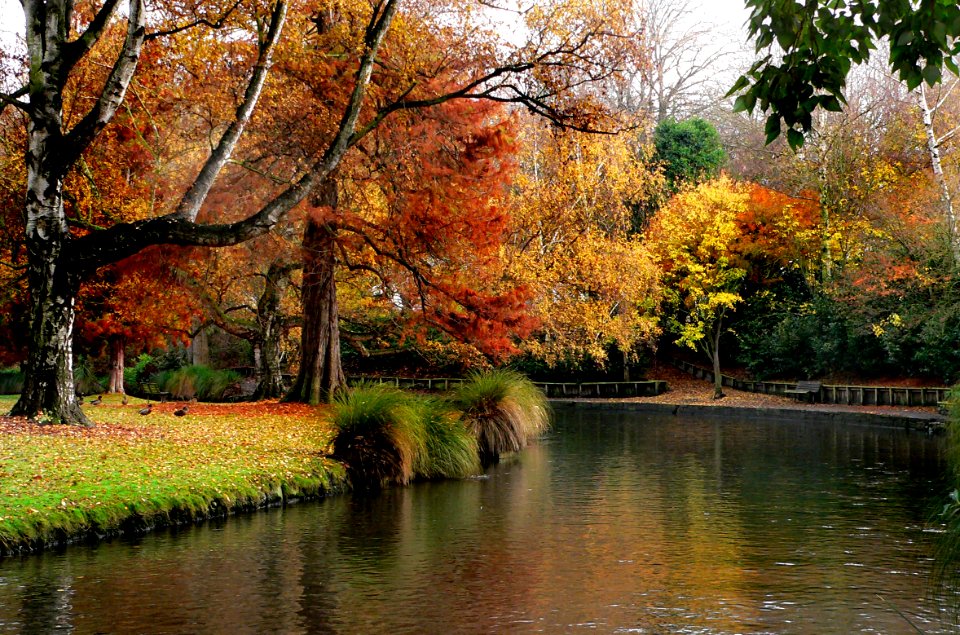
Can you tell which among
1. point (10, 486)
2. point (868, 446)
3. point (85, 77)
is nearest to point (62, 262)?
point (10, 486)

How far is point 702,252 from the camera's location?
29.9m

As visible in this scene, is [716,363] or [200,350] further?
[200,350]

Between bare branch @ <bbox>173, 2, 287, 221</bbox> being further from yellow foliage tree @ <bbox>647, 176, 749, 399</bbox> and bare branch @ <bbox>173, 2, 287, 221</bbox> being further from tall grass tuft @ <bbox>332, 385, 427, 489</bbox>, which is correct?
yellow foliage tree @ <bbox>647, 176, 749, 399</bbox>

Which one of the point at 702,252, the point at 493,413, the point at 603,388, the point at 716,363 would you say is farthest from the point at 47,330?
the point at 603,388

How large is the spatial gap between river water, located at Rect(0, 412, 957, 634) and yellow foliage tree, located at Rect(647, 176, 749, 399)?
15.8 meters

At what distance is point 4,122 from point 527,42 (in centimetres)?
1240

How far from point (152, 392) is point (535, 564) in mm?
24587

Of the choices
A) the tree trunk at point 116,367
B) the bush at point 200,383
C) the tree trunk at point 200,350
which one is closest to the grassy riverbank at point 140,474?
the tree trunk at point 116,367

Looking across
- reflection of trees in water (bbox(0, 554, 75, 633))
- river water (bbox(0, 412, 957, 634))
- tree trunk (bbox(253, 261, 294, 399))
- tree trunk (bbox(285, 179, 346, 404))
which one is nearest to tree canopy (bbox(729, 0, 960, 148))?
river water (bbox(0, 412, 957, 634))

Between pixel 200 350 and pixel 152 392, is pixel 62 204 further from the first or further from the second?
pixel 200 350

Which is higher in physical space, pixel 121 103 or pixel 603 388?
pixel 121 103

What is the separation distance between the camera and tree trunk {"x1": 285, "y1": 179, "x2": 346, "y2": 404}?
19.8 m

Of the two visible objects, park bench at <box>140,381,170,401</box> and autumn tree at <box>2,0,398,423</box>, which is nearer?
autumn tree at <box>2,0,398,423</box>

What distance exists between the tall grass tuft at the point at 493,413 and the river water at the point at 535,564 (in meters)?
2.67
